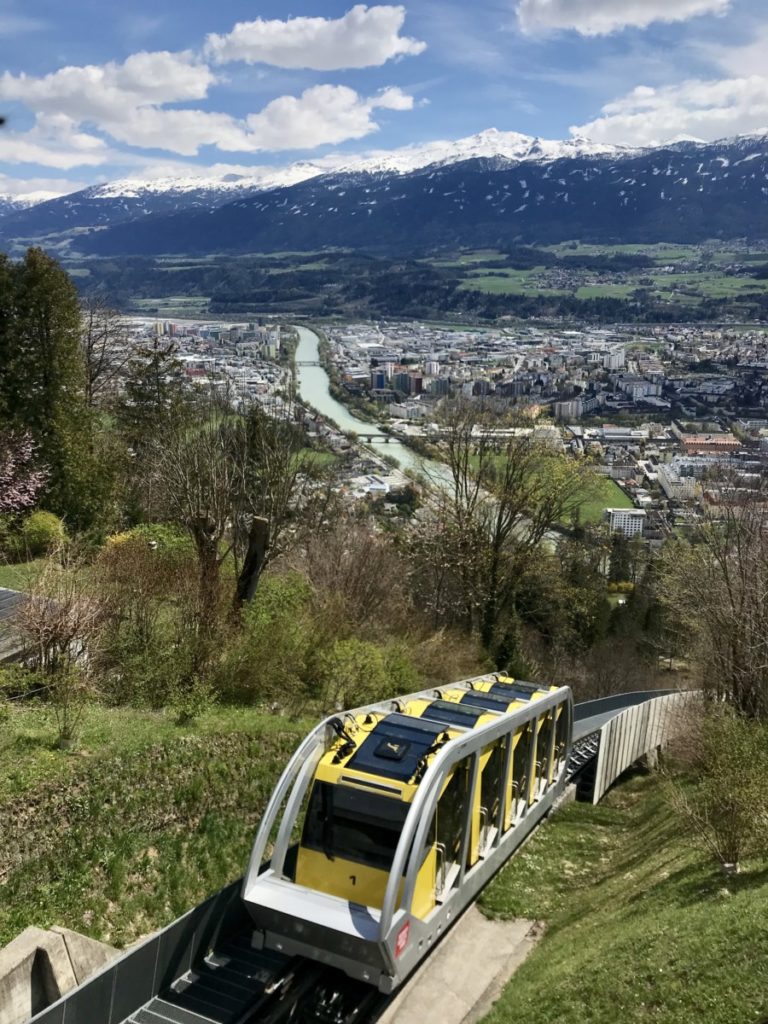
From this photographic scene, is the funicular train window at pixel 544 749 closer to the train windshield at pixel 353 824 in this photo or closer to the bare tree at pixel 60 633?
the train windshield at pixel 353 824

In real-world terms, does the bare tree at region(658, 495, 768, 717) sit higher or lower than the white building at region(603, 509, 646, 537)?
higher

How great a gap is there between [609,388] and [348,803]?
10146cm

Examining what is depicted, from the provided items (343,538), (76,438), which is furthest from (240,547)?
(76,438)

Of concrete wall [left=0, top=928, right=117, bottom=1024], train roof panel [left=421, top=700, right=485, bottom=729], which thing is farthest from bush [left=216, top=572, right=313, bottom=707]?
concrete wall [left=0, top=928, right=117, bottom=1024]

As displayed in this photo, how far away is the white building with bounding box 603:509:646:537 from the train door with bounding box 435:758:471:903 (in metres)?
41.4

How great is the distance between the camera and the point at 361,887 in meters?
8.43

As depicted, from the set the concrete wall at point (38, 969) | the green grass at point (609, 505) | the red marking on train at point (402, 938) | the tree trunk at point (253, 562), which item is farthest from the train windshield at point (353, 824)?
the green grass at point (609, 505)

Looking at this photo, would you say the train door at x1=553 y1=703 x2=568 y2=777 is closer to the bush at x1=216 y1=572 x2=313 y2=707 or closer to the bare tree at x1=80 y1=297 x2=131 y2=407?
the bush at x1=216 y1=572 x2=313 y2=707

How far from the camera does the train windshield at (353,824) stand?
8.39 m

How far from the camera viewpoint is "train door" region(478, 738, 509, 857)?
33.2ft

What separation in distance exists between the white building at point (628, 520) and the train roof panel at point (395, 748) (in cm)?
4145

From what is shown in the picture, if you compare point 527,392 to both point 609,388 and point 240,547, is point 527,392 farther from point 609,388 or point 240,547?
point 240,547

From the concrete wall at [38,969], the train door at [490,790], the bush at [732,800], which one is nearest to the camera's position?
the concrete wall at [38,969]

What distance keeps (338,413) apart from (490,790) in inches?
2643
